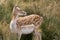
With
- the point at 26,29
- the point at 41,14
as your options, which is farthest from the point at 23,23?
the point at 41,14

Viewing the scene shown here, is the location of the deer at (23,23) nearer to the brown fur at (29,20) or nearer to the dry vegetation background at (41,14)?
the brown fur at (29,20)

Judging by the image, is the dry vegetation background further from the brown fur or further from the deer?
the brown fur

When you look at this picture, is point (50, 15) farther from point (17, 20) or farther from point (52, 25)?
point (17, 20)

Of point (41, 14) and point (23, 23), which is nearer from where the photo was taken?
point (23, 23)

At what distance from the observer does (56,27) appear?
27.6ft

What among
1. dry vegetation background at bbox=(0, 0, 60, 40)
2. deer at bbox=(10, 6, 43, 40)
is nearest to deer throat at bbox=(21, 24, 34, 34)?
deer at bbox=(10, 6, 43, 40)

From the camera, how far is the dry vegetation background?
8309 millimetres

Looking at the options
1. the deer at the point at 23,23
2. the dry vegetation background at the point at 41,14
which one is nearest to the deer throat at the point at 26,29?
the deer at the point at 23,23

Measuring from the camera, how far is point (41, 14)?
9.05 m

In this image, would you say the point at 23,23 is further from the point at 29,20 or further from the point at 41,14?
the point at 41,14

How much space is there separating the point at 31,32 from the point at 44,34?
1.40ft

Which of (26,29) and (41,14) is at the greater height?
(41,14)

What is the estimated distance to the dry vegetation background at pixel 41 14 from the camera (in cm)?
831

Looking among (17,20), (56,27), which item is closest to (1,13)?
(17,20)
